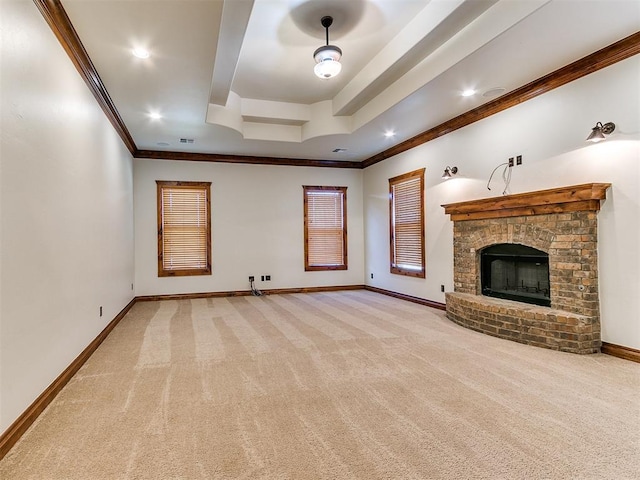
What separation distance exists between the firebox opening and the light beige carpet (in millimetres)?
827

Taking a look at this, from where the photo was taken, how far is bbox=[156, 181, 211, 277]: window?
732cm

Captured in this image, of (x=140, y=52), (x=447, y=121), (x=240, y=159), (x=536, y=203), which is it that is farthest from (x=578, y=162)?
(x=240, y=159)

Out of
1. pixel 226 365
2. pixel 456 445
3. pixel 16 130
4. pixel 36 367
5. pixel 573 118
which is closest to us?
pixel 456 445

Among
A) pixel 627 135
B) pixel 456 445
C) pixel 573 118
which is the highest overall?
pixel 573 118

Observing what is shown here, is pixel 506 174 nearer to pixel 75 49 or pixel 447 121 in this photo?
pixel 447 121

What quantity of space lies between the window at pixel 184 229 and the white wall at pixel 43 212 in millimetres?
3072

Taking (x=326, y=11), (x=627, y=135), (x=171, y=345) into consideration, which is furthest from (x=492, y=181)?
(x=171, y=345)

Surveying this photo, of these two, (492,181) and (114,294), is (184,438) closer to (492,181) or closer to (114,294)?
(114,294)

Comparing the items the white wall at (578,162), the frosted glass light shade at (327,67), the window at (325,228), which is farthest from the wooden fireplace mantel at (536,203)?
the window at (325,228)

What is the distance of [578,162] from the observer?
3869 millimetres

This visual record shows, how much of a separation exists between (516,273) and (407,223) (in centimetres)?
243

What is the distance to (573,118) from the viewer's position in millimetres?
3896

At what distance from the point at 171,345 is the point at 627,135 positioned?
502cm

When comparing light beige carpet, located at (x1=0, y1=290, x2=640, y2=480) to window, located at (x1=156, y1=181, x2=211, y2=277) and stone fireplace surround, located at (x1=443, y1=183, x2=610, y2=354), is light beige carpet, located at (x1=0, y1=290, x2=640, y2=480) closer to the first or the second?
stone fireplace surround, located at (x1=443, y1=183, x2=610, y2=354)
